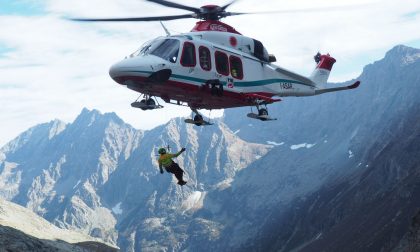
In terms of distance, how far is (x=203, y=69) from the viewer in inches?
1420

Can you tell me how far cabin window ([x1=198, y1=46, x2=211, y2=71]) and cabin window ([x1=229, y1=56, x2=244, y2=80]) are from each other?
6.81 feet

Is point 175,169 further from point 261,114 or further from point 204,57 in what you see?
point 261,114

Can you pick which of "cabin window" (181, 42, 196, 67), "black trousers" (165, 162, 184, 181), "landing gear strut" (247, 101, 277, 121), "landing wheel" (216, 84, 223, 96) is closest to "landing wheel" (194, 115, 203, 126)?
"landing wheel" (216, 84, 223, 96)

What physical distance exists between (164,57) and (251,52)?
818 cm

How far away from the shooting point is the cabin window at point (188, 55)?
35.2m

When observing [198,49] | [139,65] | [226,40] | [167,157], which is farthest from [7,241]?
[226,40]

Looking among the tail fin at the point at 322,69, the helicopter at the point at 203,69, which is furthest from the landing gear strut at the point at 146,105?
the tail fin at the point at 322,69

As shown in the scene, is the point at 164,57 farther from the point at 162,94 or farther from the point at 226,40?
the point at 226,40

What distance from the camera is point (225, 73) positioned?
3744cm

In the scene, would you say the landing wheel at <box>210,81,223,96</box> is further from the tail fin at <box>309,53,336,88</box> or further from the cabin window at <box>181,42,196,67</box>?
the tail fin at <box>309,53,336,88</box>

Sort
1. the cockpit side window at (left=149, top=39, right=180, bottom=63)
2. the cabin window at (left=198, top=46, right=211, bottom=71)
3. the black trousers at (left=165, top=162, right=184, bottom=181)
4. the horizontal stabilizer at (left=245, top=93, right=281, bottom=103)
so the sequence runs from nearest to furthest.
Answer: the black trousers at (left=165, top=162, right=184, bottom=181) < the cockpit side window at (left=149, top=39, right=180, bottom=63) < the cabin window at (left=198, top=46, right=211, bottom=71) < the horizontal stabilizer at (left=245, top=93, right=281, bottom=103)

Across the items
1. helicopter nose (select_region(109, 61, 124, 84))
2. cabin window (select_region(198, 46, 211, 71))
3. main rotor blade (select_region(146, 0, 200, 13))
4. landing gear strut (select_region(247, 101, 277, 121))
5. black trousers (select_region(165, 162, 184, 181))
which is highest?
main rotor blade (select_region(146, 0, 200, 13))

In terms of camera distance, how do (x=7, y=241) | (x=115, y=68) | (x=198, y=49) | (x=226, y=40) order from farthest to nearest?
1. (x=226, y=40)
2. (x=198, y=49)
3. (x=115, y=68)
4. (x=7, y=241)

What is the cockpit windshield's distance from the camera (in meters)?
34.8
